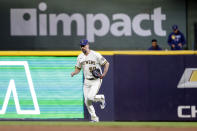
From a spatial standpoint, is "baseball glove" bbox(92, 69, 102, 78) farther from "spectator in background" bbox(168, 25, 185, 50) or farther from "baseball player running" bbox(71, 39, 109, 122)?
"spectator in background" bbox(168, 25, 185, 50)

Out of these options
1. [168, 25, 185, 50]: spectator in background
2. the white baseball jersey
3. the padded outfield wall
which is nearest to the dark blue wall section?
the padded outfield wall

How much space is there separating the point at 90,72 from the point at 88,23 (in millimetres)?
6665

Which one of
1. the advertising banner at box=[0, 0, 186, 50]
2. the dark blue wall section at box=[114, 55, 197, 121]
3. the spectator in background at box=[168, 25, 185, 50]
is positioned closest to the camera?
the dark blue wall section at box=[114, 55, 197, 121]

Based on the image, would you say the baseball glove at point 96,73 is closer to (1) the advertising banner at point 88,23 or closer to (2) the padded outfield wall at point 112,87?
(2) the padded outfield wall at point 112,87

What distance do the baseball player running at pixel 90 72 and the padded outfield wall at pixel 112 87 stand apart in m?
0.77

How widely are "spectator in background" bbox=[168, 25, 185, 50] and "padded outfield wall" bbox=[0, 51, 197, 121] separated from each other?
3668mm

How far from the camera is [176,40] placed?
18.4 meters

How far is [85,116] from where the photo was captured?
14.4 m

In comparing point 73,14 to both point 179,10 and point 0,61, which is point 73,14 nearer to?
point 179,10

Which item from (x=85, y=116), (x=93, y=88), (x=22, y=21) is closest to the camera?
(x=93, y=88)

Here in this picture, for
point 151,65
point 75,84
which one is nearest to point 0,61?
point 75,84

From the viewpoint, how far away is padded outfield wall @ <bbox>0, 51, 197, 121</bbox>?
47.3ft

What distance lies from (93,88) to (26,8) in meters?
7.15

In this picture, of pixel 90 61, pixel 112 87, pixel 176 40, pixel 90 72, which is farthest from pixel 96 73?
pixel 176 40
